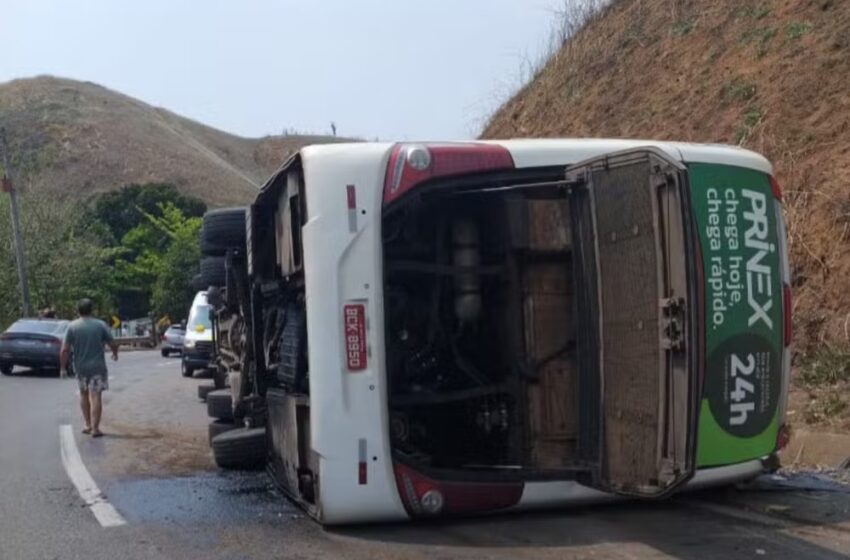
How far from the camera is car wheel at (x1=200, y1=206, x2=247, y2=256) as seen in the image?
11.0 meters

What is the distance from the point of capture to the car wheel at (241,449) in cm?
959

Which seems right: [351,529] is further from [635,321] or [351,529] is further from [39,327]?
[39,327]

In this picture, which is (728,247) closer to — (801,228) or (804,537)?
(804,537)

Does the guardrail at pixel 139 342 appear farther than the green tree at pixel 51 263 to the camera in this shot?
Yes

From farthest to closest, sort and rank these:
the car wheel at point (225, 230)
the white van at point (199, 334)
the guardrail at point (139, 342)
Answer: the guardrail at point (139, 342)
the white van at point (199, 334)
the car wheel at point (225, 230)

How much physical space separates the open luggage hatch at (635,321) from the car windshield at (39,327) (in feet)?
75.1

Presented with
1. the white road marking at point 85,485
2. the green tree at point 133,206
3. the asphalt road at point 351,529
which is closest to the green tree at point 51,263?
the green tree at point 133,206

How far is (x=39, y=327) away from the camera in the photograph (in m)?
28.1

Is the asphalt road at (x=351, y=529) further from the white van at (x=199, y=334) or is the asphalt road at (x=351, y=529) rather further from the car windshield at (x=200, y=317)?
the car windshield at (x=200, y=317)

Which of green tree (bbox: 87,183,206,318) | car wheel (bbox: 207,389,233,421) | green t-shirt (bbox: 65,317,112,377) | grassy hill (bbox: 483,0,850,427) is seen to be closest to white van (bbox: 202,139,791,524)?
car wheel (bbox: 207,389,233,421)

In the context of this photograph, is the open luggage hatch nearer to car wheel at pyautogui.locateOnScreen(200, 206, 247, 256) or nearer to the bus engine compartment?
the bus engine compartment

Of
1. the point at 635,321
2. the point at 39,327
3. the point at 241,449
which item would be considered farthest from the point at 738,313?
the point at 39,327

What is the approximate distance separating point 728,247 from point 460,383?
2060 mm

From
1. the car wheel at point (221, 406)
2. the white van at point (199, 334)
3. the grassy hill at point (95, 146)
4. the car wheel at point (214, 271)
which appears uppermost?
the grassy hill at point (95, 146)
